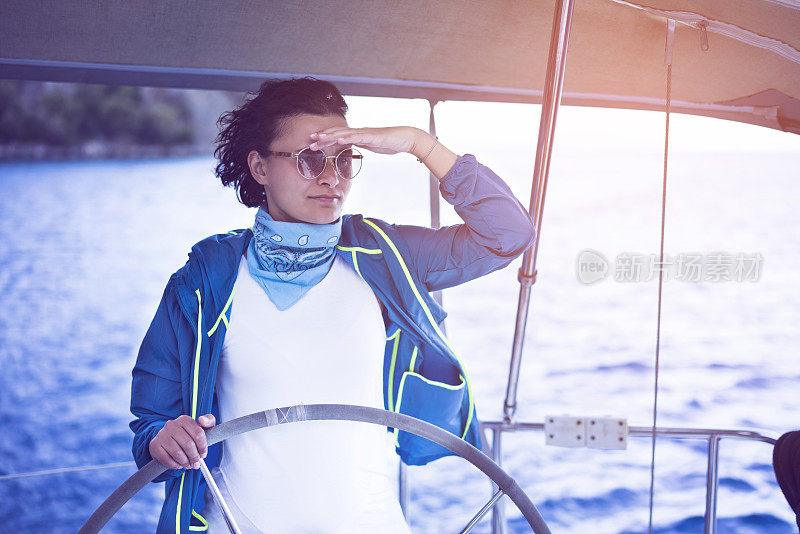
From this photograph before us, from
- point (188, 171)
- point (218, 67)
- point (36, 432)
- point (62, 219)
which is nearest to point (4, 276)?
point (62, 219)

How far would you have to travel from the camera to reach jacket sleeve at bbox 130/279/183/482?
122cm


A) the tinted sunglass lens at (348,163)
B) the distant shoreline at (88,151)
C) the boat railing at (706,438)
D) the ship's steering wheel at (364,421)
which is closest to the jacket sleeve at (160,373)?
A: the ship's steering wheel at (364,421)

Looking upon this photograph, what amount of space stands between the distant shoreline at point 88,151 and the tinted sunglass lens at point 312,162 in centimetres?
1872

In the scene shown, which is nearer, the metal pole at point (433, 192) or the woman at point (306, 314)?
the woman at point (306, 314)

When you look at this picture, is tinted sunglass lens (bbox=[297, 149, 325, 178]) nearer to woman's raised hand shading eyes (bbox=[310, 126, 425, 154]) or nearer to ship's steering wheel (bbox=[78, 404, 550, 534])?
woman's raised hand shading eyes (bbox=[310, 126, 425, 154])

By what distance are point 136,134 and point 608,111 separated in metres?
18.5

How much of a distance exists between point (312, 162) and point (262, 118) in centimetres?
17

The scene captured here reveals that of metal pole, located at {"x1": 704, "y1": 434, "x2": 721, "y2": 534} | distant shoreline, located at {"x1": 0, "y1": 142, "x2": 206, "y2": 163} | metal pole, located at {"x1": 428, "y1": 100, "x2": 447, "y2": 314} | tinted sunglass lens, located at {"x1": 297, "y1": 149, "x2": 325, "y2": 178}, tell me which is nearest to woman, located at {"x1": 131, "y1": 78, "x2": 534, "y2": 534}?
tinted sunglass lens, located at {"x1": 297, "y1": 149, "x2": 325, "y2": 178}

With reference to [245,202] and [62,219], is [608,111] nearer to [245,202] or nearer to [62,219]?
[245,202]

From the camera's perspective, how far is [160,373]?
48.9 inches

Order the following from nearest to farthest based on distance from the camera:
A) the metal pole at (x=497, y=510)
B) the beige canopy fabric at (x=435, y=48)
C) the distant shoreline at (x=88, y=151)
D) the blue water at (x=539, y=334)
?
the beige canopy fabric at (x=435, y=48) → the metal pole at (x=497, y=510) → the blue water at (x=539, y=334) → the distant shoreline at (x=88, y=151)

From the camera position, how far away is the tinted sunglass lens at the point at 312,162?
4.12 ft

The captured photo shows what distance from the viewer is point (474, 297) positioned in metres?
13.6

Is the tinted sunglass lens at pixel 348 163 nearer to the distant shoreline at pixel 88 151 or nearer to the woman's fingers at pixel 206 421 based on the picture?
the woman's fingers at pixel 206 421
